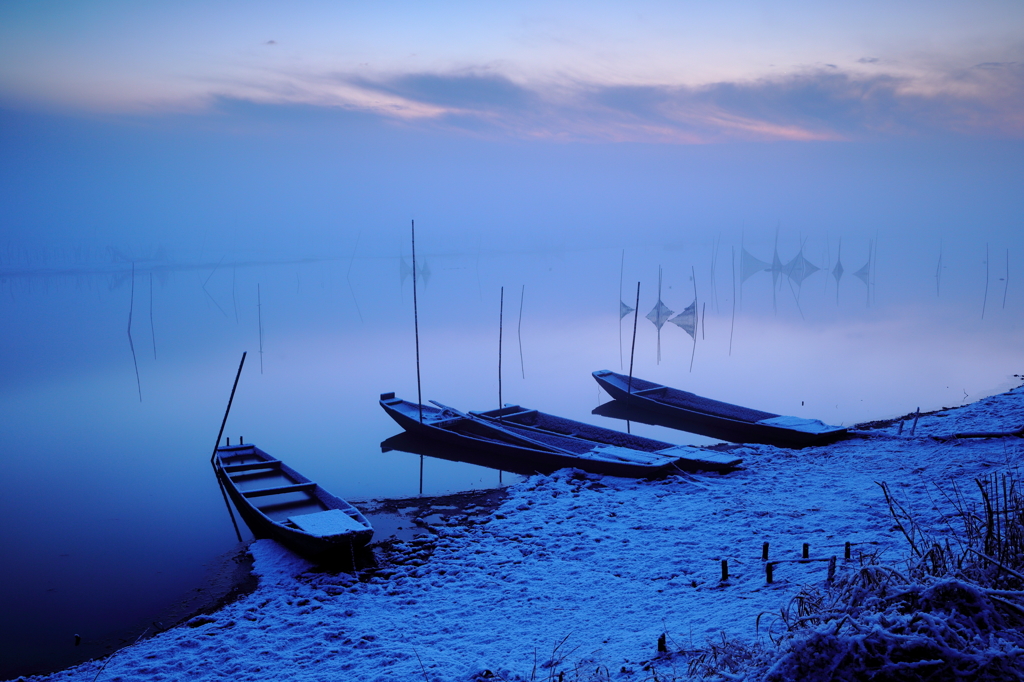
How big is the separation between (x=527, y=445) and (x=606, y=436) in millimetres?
1511

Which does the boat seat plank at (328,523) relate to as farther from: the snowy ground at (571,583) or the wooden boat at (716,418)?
the wooden boat at (716,418)

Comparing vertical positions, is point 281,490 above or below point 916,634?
below

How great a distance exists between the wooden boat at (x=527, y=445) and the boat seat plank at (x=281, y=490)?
10.7ft

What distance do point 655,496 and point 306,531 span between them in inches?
176

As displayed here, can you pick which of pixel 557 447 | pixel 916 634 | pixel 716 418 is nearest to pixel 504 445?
pixel 557 447

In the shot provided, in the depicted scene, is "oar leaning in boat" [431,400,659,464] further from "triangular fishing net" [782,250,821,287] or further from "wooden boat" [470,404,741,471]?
"triangular fishing net" [782,250,821,287]

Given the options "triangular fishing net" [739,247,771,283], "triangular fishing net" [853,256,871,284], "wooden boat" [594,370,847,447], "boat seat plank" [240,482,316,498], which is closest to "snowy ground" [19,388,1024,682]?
"boat seat plank" [240,482,316,498]

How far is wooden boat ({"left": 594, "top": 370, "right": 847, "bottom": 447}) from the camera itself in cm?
1119

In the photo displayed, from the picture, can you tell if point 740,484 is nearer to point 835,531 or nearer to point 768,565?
point 835,531

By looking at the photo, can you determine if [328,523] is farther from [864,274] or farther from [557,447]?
[864,274]

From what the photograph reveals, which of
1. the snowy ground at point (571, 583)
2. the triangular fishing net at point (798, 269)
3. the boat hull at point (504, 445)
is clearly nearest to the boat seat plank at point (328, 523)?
the snowy ground at point (571, 583)

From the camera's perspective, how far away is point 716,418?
12.7 meters

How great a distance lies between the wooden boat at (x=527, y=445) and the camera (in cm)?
978

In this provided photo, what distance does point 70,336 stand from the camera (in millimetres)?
28734
